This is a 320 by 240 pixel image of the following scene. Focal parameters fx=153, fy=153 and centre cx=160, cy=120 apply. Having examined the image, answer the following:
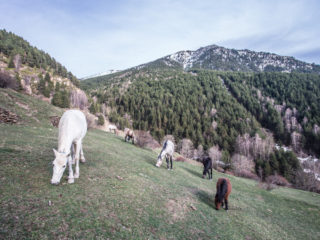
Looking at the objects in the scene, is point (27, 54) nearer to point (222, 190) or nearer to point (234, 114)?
point (222, 190)

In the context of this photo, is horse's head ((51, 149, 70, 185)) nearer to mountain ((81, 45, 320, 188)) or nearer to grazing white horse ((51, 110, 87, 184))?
grazing white horse ((51, 110, 87, 184))

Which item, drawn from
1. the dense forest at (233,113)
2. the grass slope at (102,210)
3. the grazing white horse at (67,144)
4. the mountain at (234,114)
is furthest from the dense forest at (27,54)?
the grazing white horse at (67,144)

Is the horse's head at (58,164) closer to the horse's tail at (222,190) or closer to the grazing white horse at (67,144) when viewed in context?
the grazing white horse at (67,144)

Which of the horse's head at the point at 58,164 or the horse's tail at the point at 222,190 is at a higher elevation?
the horse's head at the point at 58,164

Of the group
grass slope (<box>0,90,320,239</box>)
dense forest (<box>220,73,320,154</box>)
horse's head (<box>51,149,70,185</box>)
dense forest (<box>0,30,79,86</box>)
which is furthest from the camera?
dense forest (<box>220,73,320,154</box>)

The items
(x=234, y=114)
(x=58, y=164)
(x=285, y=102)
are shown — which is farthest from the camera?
(x=285, y=102)

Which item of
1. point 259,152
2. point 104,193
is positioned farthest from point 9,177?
point 259,152

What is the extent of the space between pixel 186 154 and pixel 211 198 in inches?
2381

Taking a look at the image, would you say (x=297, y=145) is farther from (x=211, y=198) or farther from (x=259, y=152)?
(x=211, y=198)

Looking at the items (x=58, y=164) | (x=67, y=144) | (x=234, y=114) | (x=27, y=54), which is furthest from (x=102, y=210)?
(x=234, y=114)

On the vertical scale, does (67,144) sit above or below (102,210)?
above

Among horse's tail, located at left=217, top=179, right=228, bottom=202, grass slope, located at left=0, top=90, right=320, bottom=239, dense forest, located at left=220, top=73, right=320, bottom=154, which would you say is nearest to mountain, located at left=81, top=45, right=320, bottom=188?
dense forest, located at left=220, top=73, right=320, bottom=154

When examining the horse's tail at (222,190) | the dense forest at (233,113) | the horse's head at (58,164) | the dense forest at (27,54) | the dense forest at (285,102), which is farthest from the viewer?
the dense forest at (285,102)

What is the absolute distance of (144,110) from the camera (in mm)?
119562
